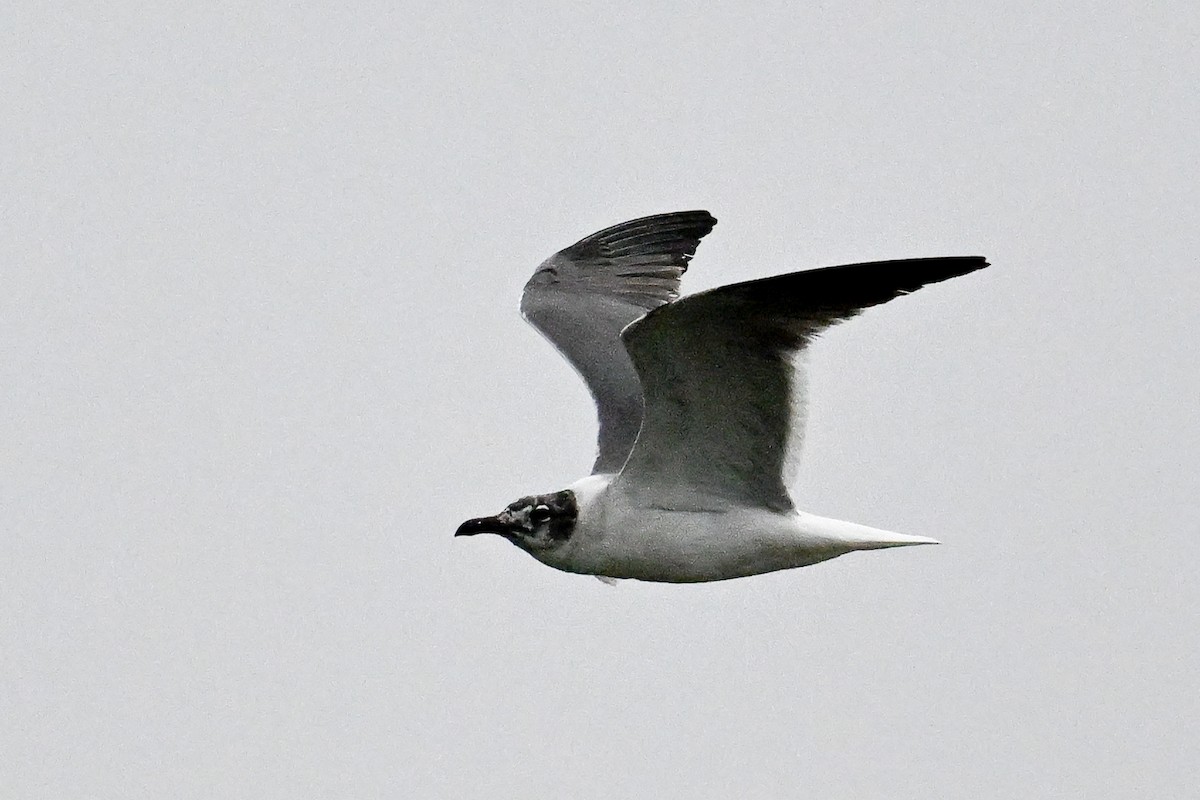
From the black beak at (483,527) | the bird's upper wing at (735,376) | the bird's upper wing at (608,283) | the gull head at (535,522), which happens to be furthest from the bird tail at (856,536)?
the bird's upper wing at (608,283)

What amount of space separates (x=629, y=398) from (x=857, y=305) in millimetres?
2443

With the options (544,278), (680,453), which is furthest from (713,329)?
(544,278)

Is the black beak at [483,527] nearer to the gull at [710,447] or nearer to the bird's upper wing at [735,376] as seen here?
the gull at [710,447]

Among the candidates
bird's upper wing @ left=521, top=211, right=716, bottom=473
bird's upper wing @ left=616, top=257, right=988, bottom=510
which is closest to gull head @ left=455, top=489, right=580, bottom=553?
bird's upper wing @ left=616, top=257, right=988, bottom=510

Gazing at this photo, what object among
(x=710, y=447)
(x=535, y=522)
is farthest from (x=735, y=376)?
Answer: (x=535, y=522)

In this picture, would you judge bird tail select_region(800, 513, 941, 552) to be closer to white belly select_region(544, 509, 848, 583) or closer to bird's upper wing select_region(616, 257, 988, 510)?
white belly select_region(544, 509, 848, 583)

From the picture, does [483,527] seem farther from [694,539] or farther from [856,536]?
[856,536]

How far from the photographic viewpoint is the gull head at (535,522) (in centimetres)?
885

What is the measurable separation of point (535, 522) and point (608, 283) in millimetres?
2456

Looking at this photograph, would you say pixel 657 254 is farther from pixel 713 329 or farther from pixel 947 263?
pixel 947 263

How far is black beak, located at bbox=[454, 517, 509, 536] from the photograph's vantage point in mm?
8922

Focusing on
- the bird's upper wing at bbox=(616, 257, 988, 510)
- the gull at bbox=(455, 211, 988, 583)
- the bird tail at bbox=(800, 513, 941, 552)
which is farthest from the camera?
the bird tail at bbox=(800, 513, 941, 552)

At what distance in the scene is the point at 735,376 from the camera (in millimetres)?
8258

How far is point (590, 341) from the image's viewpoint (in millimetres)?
10406
